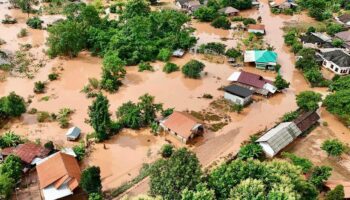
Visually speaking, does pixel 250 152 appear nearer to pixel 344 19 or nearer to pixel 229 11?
pixel 229 11

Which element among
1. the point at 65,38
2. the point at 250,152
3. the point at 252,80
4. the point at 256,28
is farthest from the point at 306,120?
the point at 65,38

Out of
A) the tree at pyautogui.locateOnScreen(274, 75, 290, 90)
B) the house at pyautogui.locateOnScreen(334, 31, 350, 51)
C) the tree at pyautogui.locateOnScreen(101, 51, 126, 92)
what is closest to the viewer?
the tree at pyautogui.locateOnScreen(101, 51, 126, 92)

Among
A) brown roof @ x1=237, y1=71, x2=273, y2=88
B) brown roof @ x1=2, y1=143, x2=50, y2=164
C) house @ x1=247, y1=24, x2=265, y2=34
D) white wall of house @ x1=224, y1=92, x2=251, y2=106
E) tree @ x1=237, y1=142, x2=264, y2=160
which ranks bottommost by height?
brown roof @ x1=2, y1=143, x2=50, y2=164

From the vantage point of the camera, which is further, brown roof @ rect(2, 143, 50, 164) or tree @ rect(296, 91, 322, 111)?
tree @ rect(296, 91, 322, 111)

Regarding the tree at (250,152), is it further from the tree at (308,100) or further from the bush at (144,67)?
the bush at (144,67)

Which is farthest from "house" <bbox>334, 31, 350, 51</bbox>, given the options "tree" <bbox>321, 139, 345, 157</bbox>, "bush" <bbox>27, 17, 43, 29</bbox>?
"bush" <bbox>27, 17, 43, 29</bbox>

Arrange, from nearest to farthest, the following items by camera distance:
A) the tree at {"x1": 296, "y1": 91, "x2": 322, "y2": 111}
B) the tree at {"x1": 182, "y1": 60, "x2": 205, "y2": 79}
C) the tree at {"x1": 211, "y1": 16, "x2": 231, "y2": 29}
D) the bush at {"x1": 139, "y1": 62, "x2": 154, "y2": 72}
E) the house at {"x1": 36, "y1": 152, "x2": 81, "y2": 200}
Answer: the house at {"x1": 36, "y1": 152, "x2": 81, "y2": 200}
the tree at {"x1": 296, "y1": 91, "x2": 322, "y2": 111}
the tree at {"x1": 182, "y1": 60, "x2": 205, "y2": 79}
the bush at {"x1": 139, "y1": 62, "x2": 154, "y2": 72}
the tree at {"x1": 211, "y1": 16, "x2": 231, "y2": 29}

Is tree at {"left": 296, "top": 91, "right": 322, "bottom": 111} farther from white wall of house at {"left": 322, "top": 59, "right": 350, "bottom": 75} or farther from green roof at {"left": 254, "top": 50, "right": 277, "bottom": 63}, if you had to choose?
white wall of house at {"left": 322, "top": 59, "right": 350, "bottom": 75}
